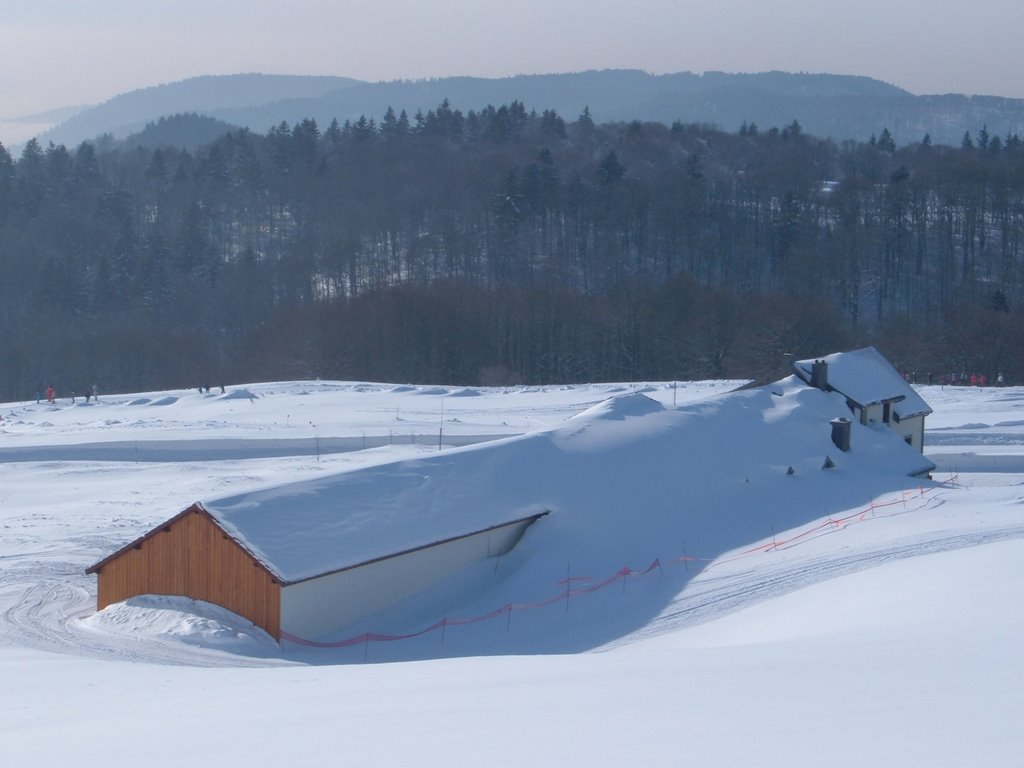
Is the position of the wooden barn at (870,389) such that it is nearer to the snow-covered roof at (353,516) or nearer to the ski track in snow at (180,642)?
the ski track in snow at (180,642)

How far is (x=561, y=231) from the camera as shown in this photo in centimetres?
8650

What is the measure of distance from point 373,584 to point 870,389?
17.5 metres

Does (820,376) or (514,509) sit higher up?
(820,376)

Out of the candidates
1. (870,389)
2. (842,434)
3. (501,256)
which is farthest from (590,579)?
(501,256)

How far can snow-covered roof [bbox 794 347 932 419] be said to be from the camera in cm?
2902

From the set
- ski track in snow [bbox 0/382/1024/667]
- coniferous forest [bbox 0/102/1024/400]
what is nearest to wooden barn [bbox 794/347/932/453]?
ski track in snow [bbox 0/382/1024/667]

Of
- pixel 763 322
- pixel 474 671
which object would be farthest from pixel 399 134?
pixel 474 671

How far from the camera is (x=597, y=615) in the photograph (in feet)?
56.0

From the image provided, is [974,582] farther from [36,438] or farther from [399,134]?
[399,134]

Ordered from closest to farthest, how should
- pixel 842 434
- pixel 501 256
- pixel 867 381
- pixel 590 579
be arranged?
pixel 590 579
pixel 842 434
pixel 867 381
pixel 501 256

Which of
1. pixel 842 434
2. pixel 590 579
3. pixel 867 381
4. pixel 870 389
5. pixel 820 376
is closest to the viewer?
pixel 590 579

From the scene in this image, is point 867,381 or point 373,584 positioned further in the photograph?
point 867,381

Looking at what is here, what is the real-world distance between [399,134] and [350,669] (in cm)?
10231

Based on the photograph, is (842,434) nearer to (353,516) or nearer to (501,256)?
(353,516)
